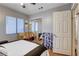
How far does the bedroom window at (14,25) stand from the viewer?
1508 mm

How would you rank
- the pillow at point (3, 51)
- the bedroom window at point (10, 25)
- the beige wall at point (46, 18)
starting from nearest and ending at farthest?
the pillow at point (3, 51), the bedroom window at point (10, 25), the beige wall at point (46, 18)

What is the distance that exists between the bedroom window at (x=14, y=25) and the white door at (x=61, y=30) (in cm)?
54

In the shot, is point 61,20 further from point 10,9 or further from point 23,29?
point 10,9

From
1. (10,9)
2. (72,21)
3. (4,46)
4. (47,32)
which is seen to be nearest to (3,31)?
(4,46)

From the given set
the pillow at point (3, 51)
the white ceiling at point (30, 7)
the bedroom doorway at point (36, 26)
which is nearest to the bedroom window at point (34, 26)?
the bedroom doorway at point (36, 26)

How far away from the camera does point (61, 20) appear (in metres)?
1.70

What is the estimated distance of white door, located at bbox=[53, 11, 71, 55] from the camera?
1.67 metres

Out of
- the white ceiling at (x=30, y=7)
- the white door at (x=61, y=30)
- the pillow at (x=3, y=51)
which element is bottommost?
the pillow at (x=3, y=51)

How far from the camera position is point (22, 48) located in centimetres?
151

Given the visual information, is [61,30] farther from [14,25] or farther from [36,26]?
[14,25]

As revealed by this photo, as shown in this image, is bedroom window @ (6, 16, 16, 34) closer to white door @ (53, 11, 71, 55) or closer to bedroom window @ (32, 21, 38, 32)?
bedroom window @ (32, 21, 38, 32)

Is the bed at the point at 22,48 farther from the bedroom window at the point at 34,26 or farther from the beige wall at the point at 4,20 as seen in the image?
the bedroom window at the point at 34,26

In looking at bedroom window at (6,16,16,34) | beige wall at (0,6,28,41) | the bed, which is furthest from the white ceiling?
the bed

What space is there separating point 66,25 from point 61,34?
7.1 inches
